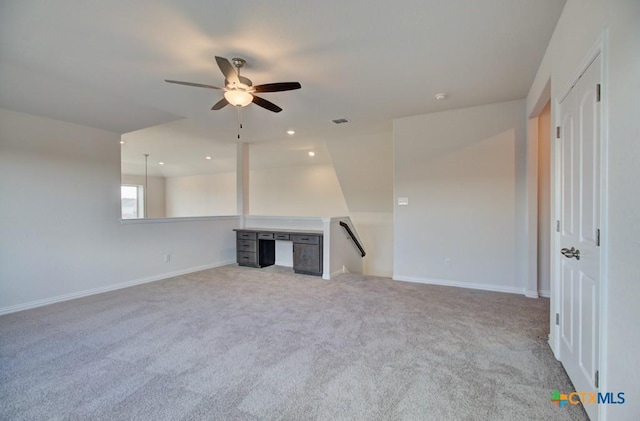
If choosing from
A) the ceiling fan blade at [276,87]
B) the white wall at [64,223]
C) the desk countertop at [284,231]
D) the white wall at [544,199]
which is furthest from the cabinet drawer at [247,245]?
the white wall at [544,199]

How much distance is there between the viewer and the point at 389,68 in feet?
9.86

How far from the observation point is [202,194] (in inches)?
411

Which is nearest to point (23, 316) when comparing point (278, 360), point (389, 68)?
point (278, 360)

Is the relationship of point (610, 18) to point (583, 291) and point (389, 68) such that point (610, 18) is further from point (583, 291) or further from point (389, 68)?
point (389, 68)

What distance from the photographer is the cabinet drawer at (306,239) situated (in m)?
5.05

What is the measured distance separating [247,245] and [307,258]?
1418 millimetres

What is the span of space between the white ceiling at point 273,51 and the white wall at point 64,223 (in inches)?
16.2

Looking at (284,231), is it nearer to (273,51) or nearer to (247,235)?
(247,235)

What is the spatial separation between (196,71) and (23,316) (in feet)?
11.2

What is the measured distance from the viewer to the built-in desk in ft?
16.6

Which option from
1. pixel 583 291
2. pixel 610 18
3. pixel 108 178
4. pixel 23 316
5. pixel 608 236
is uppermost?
pixel 610 18

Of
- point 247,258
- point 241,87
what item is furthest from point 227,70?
point 247,258

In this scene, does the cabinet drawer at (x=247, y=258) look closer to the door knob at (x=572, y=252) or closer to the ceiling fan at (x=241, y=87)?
the ceiling fan at (x=241, y=87)

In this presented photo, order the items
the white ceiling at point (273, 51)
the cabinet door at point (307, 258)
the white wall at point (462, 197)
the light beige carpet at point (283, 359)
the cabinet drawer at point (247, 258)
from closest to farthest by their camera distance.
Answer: the light beige carpet at point (283, 359) < the white ceiling at point (273, 51) < the white wall at point (462, 197) < the cabinet door at point (307, 258) < the cabinet drawer at point (247, 258)
